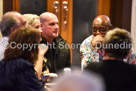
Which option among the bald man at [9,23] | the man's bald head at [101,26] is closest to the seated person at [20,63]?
the bald man at [9,23]

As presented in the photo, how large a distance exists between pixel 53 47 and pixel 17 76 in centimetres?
106

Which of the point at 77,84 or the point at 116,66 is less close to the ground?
the point at 77,84

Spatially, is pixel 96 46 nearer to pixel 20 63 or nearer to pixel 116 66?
pixel 116 66

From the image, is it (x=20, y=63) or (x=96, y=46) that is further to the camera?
(x=96, y=46)

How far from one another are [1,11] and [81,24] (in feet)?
3.81

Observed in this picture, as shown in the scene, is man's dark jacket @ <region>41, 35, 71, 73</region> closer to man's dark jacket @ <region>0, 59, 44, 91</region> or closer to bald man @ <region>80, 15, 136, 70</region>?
bald man @ <region>80, 15, 136, 70</region>

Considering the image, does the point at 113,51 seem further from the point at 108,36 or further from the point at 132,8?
the point at 132,8

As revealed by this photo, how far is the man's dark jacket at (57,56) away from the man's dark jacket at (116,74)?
994mm

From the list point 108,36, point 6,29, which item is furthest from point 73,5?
point 108,36

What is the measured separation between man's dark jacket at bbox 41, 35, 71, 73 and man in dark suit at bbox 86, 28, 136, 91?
3.17ft

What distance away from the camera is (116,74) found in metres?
1.44

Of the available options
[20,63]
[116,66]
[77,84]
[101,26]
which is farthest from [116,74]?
[101,26]

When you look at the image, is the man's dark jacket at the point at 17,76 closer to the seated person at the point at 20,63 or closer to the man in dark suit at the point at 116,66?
the seated person at the point at 20,63

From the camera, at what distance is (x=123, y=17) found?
11.2 ft
